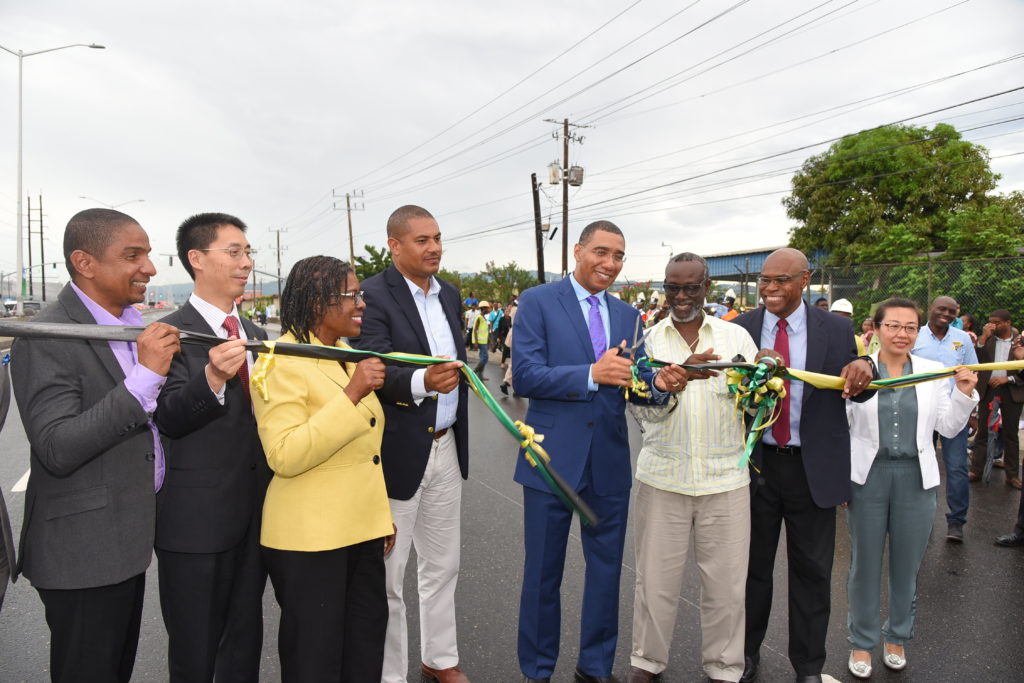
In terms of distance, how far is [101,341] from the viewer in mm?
2279

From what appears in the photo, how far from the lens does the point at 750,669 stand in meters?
3.39

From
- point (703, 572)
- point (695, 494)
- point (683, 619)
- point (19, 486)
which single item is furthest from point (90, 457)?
point (19, 486)

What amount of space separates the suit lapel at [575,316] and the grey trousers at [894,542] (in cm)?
169

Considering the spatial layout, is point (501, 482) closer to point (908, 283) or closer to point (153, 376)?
point (153, 376)

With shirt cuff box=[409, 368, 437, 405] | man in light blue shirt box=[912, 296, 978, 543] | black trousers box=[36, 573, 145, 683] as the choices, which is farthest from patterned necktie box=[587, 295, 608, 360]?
man in light blue shirt box=[912, 296, 978, 543]

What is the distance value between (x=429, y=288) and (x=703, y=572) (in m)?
2.04

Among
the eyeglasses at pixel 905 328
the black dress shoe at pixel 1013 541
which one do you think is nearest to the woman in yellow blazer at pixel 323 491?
the eyeglasses at pixel 905 328

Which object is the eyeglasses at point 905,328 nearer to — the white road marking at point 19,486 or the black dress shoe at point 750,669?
the black dress shoe at point 750,669

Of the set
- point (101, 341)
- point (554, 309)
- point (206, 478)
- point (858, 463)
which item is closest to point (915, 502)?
point (858, 463)

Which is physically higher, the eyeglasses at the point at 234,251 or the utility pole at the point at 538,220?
the utility pole at the point at 538,220

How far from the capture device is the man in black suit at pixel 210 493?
231 centimetres

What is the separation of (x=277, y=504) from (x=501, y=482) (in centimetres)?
467

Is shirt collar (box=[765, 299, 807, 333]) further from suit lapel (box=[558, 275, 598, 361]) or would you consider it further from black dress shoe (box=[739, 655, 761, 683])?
black dress shoe (box=[739, 655, 761, 683])

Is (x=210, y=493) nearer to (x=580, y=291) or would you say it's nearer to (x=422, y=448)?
(x=422, y=448)
